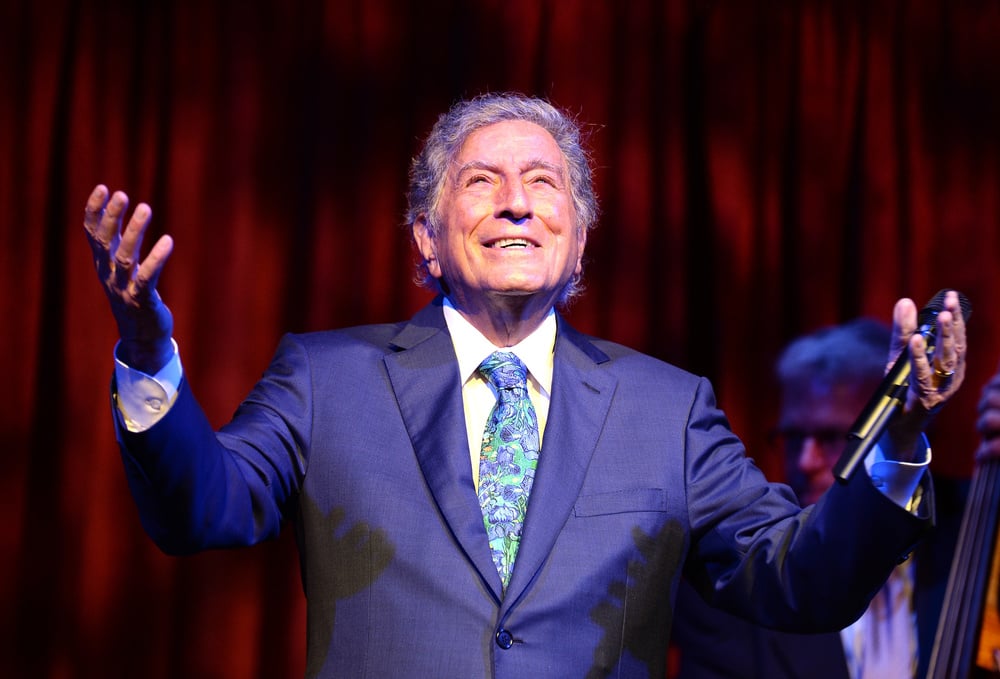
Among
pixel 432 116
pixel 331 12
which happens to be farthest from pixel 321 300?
pixel 331 12

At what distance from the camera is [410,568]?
1549 mm

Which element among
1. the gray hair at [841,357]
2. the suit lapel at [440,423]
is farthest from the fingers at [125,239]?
the gray hair at [841,357]

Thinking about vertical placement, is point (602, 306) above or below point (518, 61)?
below

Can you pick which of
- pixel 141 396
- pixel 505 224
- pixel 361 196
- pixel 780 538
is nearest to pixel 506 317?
pixel 505 224

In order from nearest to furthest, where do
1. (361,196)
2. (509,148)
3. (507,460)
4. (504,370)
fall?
(507,460) → (504,370) → (509,148) → (361,196)

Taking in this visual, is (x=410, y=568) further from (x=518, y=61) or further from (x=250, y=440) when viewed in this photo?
(x=518, y=61)

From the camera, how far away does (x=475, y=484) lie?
1.66 m

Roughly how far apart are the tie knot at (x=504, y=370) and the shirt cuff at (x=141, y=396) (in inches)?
23.8

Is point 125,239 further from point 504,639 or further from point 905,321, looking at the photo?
point 905,321

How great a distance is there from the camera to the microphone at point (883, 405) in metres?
1.20

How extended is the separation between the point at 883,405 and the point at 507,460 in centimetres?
62

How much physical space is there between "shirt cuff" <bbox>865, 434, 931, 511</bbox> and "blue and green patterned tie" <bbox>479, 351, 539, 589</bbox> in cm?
51

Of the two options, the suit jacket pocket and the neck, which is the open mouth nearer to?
the neck

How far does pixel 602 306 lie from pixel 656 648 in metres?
1.69
